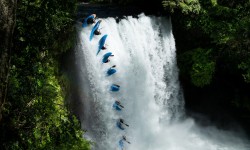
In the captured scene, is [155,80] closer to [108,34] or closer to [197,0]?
[108,34]

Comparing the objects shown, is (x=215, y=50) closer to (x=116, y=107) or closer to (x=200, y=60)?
(x=200, y=60)

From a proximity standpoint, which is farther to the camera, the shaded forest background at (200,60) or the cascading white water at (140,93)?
the cascading white water at (140,93)

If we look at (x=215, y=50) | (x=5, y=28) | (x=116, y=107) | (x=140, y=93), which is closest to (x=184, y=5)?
(x=215, y=50)

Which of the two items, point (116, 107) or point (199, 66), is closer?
point (116, 107)

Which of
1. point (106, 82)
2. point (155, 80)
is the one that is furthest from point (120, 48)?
point (155, 80)

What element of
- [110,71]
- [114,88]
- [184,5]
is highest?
[184,5]

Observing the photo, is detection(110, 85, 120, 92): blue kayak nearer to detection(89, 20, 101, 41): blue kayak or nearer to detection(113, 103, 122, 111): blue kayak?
detection(113, 103, 122, 111): blue kayak

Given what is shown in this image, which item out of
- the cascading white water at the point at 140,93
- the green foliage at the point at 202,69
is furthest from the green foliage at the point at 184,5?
the green foliage at the point at 202,69

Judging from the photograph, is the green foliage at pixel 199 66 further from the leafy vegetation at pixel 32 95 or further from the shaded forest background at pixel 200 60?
the leafy vegetation at pixel 32 95
